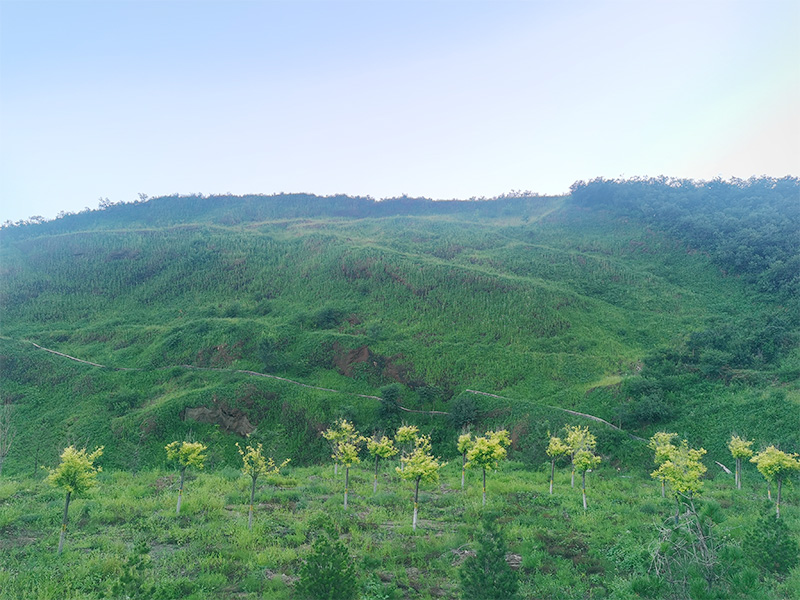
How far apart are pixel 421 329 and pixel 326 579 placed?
41.0 meters

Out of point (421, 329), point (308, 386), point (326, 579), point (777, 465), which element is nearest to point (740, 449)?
point (777, 465)

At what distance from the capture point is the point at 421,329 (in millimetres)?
51094

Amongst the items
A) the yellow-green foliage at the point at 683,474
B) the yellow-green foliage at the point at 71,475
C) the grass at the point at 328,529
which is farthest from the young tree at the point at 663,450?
the yellow-green foliage at the point at 71,475

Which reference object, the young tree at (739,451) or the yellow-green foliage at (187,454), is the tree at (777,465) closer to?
the young tree at (739,451)

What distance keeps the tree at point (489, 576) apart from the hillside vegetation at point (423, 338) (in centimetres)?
301

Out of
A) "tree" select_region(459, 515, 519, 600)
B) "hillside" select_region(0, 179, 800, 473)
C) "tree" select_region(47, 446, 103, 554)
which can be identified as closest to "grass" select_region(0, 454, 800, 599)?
"tree" select_region(47, 446, 103, 554)

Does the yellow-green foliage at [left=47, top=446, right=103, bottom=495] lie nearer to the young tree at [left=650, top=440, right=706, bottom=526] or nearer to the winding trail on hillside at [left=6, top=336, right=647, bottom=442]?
the young tree at [left=650, top=440, right=706, bottom=526]

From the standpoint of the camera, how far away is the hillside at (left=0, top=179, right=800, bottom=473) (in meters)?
34.0

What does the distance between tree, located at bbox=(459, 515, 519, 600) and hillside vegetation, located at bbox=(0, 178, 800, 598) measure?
3009 mm

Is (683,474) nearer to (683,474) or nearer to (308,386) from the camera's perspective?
(683,474)

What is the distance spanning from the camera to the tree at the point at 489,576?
986cm

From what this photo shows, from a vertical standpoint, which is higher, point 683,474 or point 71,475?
point 71,475

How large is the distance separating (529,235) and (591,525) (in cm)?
8547

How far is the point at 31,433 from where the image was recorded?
1459 inches
